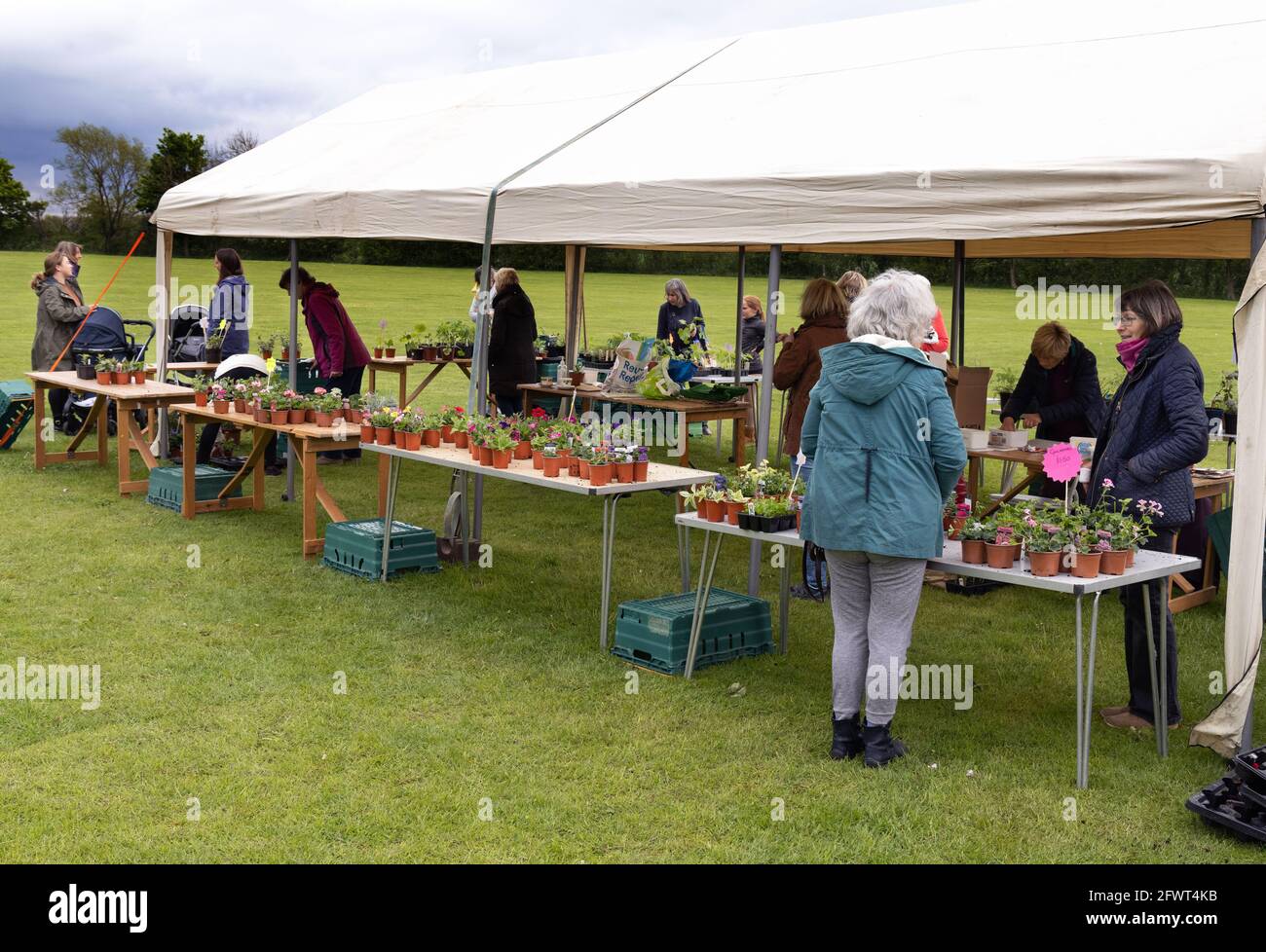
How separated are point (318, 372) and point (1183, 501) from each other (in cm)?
736


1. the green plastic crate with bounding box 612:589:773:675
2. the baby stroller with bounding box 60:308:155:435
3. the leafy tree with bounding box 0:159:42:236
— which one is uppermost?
the leafy tree with bounding box 0:159:42:236

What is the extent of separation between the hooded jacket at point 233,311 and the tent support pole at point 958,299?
5497 millimetres

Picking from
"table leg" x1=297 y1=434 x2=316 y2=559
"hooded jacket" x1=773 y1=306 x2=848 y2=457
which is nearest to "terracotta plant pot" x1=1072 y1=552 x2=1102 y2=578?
"hooded jacket" x1=773 y1=306 x2=848 y2=457

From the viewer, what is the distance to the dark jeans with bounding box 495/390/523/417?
10.8m

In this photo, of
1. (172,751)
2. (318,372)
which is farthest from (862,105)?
(318,372)

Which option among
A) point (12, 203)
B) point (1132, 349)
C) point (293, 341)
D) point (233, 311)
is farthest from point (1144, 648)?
point (12, 203)

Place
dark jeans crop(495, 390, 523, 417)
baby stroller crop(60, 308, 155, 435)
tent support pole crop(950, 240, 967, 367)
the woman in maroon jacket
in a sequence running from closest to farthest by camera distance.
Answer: tent support pole crop(950, 240, 967, 367) < the woman in maroon jacket < dark jeans crop(495, 390, 523, 417) < baby stroller crop(60, 308, 155, 435)

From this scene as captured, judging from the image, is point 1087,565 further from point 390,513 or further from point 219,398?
point 219,398

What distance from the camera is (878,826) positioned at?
4.27 meters

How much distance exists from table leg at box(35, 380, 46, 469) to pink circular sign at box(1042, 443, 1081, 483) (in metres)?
8.60

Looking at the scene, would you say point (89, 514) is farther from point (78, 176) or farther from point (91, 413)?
point (78, 176)

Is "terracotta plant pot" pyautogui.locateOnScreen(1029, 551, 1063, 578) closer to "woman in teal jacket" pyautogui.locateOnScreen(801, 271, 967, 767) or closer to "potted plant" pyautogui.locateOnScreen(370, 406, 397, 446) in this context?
"woman in teal jacket" pyautogui.locateOnScreen(801, 271, 967, 767)

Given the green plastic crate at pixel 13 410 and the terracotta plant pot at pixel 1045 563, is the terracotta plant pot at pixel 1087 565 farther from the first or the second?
the green plastic crate at pixel 13 410

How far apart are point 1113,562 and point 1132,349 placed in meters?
0.95
